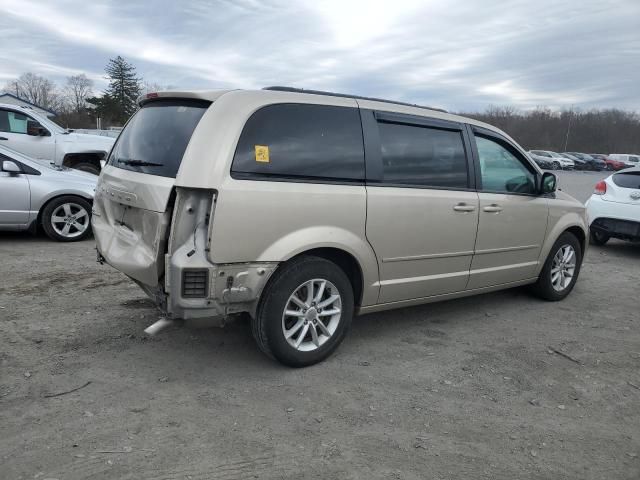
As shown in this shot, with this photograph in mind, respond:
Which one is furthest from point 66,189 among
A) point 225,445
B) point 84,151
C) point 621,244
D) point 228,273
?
point 621,244

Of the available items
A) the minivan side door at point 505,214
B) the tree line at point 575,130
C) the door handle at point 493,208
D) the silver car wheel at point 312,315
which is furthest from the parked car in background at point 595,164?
the silver car wheel at point 312,315

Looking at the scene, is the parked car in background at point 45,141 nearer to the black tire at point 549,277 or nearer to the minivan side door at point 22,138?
the minivan side door at point 22,138

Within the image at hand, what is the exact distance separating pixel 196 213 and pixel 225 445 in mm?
1333

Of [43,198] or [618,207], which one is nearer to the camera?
[43,198]

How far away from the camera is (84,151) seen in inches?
430

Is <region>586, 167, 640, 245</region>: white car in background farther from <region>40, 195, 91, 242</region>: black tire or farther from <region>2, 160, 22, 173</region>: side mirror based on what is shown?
<region>2, 160, 22, 173</region>: side mirror

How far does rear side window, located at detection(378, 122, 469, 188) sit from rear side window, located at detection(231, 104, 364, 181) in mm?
287

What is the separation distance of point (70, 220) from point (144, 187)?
15.2 feet

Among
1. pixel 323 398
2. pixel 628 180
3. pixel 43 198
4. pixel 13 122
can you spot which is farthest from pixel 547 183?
pixel 13 122

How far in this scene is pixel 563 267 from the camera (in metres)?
5.66

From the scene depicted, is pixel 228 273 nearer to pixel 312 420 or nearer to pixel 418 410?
pixel 312 420

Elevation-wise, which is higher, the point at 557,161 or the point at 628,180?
the point at 557,161

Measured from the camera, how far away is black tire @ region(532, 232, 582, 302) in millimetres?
5461

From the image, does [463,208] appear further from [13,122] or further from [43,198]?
[13,122]
